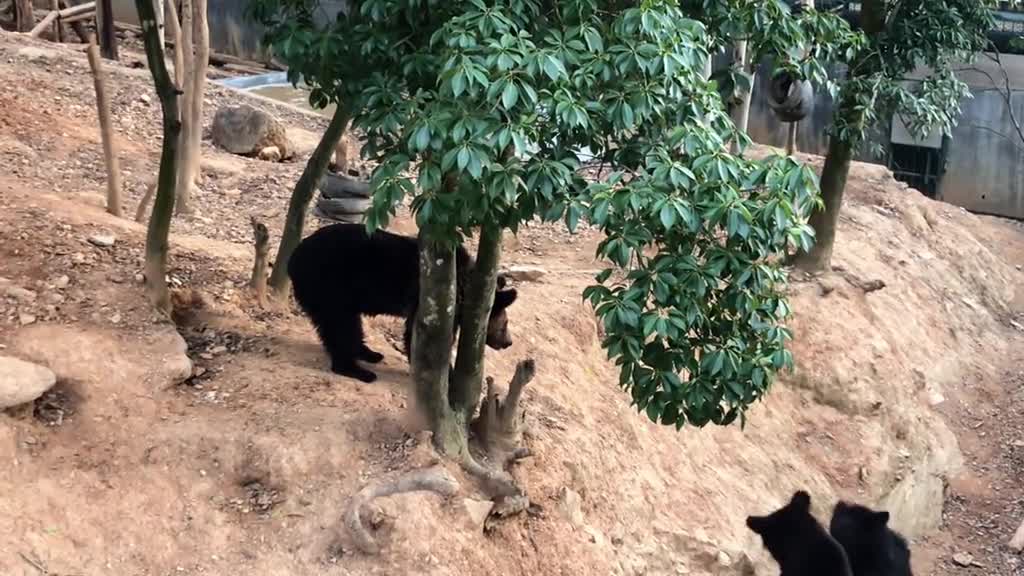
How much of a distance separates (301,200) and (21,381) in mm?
2480

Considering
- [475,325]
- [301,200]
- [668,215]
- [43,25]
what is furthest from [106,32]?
[668,215]

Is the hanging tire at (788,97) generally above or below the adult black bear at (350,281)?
above

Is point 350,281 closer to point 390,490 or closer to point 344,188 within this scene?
point 390,490

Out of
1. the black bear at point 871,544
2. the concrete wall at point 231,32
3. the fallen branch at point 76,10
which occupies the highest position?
the fallen branch at point 76,10

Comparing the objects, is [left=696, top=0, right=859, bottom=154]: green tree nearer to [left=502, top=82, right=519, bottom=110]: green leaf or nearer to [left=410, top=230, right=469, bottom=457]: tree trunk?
[left=502, top=82, right=519, bottom=110]: green leaf

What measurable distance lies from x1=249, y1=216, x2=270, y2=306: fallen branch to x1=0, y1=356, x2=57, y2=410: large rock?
1.88 m

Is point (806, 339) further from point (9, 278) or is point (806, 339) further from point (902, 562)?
point (9, 278)

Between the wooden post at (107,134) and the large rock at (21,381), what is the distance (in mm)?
2732

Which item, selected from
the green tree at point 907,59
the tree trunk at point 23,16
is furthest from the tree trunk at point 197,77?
the tree trunk at point 23,16

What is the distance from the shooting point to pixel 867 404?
10.5 meters

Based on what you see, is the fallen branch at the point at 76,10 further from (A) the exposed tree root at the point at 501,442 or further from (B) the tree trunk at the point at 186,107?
(A) the exposed tree root at the point at 501,442

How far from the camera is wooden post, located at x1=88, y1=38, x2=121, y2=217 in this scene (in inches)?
331

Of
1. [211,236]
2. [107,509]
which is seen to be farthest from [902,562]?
[211,236]

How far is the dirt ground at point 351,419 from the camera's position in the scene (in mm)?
5969
